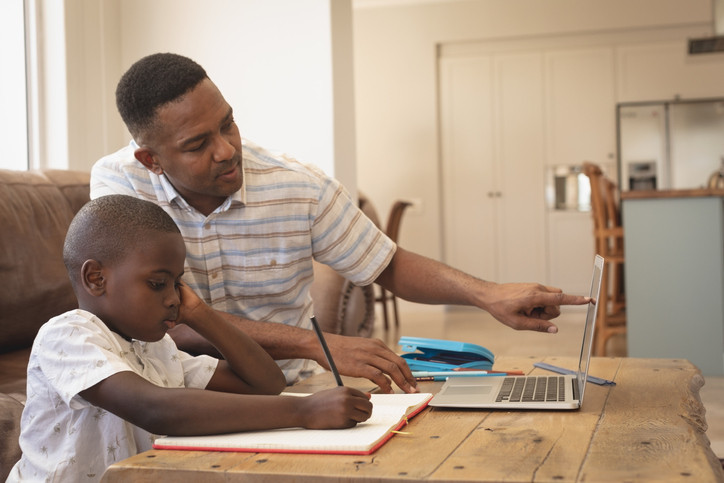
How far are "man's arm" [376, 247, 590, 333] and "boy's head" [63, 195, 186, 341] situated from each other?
23.3 inches

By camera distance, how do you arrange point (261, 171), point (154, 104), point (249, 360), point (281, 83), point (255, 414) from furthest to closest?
point (281, 83), point (261, 171), point (154, 104), point (249, 360), point (255, 414)

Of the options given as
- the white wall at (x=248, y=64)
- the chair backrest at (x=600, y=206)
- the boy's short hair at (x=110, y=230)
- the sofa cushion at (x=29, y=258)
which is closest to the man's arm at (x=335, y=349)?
the boy's short hair at (x=110, y=230)

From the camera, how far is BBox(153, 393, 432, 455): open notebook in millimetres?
899

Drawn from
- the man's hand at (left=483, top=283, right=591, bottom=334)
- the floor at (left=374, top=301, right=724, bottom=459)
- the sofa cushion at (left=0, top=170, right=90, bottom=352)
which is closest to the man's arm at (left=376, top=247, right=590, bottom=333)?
the man's hand at (left=483, top=283, right=591, bottom=334)

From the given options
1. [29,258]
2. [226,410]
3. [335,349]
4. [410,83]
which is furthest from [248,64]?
[410,83]

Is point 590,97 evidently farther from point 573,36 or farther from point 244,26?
point 244,26

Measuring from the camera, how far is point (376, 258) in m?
1.73

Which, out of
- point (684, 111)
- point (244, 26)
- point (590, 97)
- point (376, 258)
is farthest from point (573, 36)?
point (376, 258)

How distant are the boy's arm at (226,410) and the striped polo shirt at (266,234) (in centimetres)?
65

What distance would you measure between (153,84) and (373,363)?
65cm

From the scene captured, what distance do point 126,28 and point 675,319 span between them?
113 inches

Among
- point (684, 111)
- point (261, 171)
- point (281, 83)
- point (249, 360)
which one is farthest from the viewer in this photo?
point (684, 111)

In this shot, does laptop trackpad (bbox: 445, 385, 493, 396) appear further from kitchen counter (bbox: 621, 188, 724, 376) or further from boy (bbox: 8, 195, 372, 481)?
kitchen counter (bbox: 621, 188, 724, 376)

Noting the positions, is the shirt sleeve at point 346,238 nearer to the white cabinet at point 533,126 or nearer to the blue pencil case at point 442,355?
the blue pencil case at point 442,355
